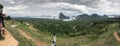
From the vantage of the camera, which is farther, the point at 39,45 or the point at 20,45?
the point at 39,45

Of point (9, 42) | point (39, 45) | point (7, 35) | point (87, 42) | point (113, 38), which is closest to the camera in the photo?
point (9, 42)

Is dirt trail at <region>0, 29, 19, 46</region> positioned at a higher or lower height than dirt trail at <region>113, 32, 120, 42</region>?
higher

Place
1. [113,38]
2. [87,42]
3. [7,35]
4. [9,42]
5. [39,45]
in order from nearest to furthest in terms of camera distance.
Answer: [9,42], [7,35], [39,45], [113,38], [87,42]

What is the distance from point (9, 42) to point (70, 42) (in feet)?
93.5

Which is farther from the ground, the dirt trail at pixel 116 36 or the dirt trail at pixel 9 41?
the dirt trail at pixel 9 41

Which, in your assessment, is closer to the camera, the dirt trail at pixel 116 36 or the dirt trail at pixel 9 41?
the dirt trail at pixel 9 41

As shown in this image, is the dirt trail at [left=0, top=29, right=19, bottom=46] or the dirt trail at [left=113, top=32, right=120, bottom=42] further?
the dirt trail at [left=113, top=32, right=120, bottom=42]

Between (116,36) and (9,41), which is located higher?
(9,41)

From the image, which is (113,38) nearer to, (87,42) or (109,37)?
(109,37)

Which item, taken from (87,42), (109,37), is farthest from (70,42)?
(109,37)

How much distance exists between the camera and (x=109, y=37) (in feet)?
257

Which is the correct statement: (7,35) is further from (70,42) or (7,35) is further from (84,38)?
(84,38)

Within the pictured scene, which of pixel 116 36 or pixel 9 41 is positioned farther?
pixel 116 36

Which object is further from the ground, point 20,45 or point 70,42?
point 20,45
